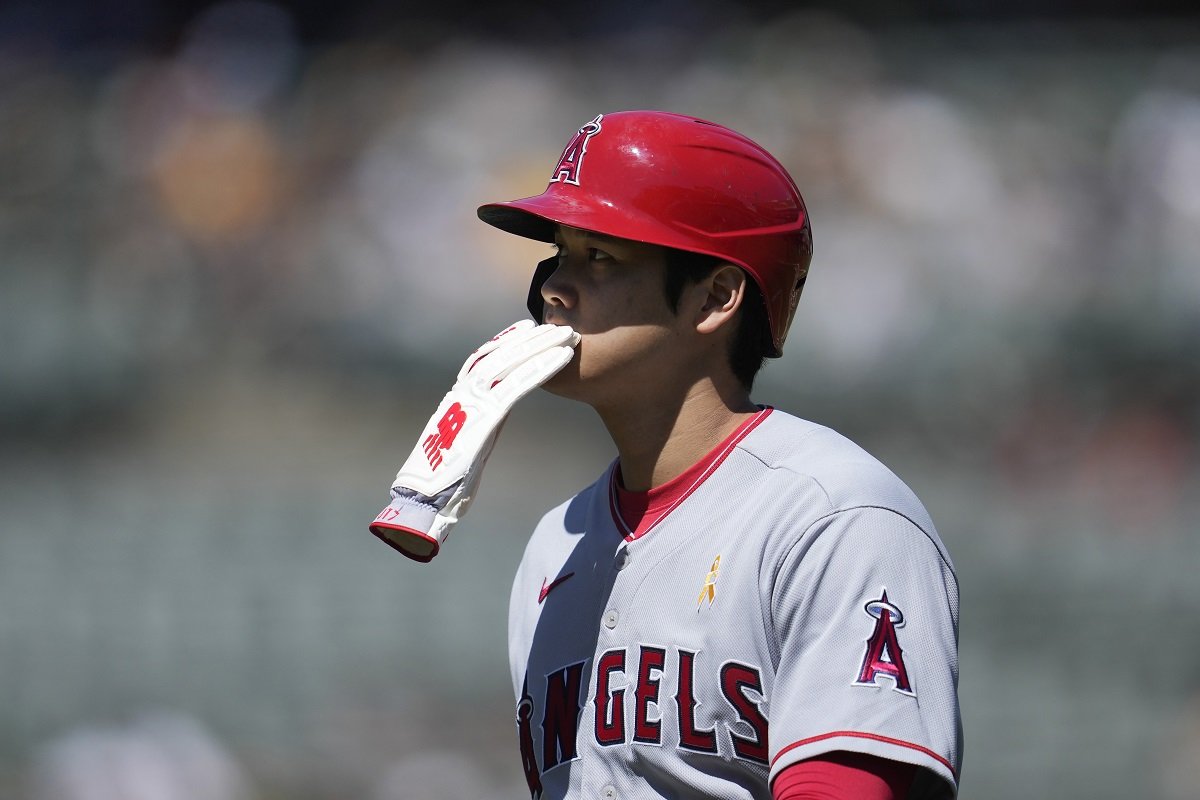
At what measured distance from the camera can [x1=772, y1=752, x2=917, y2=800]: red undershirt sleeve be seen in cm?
156

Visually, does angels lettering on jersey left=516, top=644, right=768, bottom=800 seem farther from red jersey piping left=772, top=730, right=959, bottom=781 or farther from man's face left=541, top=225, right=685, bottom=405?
man's face left=541, top=225, right=685, bottom=405

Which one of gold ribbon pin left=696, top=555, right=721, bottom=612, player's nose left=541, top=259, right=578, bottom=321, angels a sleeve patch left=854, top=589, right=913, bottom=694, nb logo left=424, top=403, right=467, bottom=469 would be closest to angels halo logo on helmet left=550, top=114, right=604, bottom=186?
player's nose left=541, top=259, right=578, bottom=321

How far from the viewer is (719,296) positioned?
198 centimetres

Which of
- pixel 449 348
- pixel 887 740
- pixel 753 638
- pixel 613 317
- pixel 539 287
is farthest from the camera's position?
pixel 449 348

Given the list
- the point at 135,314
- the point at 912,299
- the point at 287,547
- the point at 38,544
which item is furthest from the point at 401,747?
the point at 912,299

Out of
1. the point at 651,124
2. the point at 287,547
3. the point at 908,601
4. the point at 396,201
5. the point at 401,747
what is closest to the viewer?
the point at 908,601

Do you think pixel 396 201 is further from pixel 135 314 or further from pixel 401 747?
pixel 401 747

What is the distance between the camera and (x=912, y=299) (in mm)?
5812

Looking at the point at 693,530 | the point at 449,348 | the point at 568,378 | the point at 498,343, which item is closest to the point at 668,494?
the point at 693,530

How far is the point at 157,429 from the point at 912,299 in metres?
3.32

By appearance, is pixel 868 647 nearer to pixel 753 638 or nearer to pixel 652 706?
pixel 753 638

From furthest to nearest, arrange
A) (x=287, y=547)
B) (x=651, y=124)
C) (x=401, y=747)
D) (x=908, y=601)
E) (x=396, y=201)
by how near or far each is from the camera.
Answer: (x=396, y=201), (x=287, y=547), (x=401, y=747), (x=651, y=124), (x=908, y=601)

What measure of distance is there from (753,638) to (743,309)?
0.52m

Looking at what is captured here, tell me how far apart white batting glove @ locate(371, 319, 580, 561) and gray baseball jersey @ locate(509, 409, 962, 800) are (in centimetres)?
28
